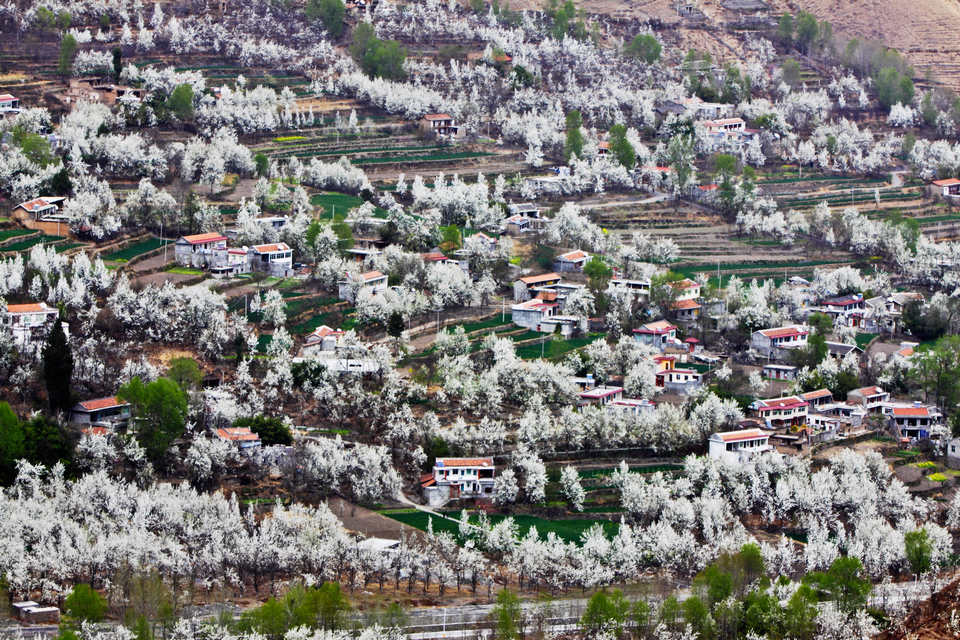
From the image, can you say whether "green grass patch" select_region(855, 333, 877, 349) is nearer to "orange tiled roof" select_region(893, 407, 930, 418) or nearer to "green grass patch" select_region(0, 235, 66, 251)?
"orange tiled roof" select_region(893, 407, 930, 418)

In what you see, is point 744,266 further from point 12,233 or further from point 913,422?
point 12,233

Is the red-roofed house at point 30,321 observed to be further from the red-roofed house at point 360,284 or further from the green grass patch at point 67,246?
the red-roofed house at point 360,284

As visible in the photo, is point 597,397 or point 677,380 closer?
point 597,397

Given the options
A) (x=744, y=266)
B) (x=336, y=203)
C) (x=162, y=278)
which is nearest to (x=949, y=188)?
(x=744, y=266)

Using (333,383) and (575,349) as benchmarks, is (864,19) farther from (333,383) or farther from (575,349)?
(333,383)

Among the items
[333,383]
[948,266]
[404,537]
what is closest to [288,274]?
[333,383]

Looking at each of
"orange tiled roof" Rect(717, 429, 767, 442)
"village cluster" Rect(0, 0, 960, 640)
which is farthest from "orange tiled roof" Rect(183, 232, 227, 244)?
"orange tiled roof" Rect(717, 429, 767, 442)
